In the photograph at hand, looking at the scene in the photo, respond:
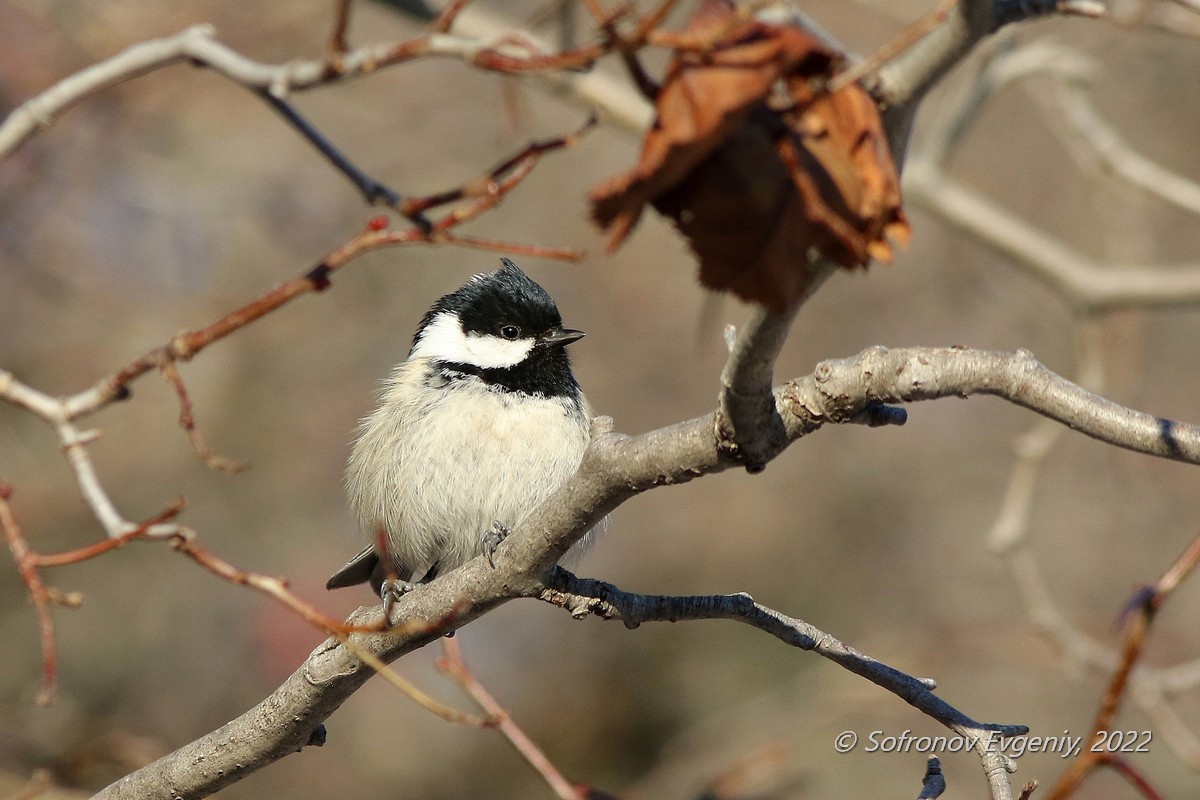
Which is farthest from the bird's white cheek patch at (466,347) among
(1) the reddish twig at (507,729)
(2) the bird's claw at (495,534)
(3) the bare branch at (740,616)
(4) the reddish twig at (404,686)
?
(4) the reddish twig at (404,686)

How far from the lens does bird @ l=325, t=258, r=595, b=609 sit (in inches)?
163

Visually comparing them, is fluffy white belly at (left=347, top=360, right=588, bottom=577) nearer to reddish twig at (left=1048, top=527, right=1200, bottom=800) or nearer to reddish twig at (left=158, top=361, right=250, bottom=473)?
reddish twig at (left=158, top=361, right=250, bottom=473)

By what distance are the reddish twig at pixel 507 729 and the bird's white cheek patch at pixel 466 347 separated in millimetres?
1294

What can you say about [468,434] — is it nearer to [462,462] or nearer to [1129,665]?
[462,462]

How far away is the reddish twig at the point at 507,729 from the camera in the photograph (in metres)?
3.01

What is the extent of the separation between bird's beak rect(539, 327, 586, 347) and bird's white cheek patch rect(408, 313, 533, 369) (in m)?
0.07

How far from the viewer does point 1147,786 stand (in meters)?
2.16

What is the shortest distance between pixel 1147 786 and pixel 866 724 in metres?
5.84

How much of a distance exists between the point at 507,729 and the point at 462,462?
3.76ft

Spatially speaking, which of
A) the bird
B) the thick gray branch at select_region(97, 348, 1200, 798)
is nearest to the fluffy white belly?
the bird

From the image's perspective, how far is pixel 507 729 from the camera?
10.9ft

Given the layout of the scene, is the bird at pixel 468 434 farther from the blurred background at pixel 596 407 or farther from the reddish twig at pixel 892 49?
the reddish twig at pixel 892 49

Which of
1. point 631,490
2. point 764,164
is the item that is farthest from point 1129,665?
point 764,164

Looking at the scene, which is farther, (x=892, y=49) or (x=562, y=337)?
(x=562, y=337)
